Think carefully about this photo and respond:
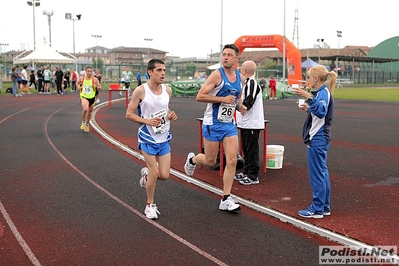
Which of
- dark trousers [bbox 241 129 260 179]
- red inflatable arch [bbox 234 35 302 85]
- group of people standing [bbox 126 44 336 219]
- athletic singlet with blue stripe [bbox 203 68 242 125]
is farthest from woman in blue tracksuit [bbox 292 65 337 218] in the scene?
red inflatable arch [bbox 234 35 302 85]

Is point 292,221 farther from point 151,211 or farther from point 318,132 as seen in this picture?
point 151,211

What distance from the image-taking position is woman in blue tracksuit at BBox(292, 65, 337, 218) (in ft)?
18.6

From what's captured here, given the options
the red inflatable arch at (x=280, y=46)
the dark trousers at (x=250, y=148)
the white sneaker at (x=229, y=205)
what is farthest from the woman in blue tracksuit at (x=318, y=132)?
the red inflatable arch at (x=280, y=46)

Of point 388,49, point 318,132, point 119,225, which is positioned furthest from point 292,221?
point 388,49

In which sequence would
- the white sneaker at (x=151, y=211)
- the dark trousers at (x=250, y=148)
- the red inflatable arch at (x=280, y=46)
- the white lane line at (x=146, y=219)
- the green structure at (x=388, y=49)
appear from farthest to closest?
1. the green structure at (x=388, y=49)
2. the red inflatable arch at (x=280, y=46)
3. the dark trousers at (x=250, y=148)
4. the white sneaker at (x=151, y=211)
5. the white lane line at (x=146, y=219)

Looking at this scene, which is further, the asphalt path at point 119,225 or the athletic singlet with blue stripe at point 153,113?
the athletic singlet with blue stripe at point 153,113

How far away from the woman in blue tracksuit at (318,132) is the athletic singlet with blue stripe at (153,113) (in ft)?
5.69

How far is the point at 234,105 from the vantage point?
21.0 feet

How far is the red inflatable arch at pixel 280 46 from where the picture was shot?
35.5 metres

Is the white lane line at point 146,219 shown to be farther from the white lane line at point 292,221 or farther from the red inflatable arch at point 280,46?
the red inflatable arch at point 280,46

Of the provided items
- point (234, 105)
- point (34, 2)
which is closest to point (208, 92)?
point (234, 105)

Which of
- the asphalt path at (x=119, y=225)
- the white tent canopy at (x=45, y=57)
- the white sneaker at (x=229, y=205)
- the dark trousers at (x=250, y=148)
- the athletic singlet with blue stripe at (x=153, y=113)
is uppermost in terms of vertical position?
the white tent canopy at (x=45, y=57)

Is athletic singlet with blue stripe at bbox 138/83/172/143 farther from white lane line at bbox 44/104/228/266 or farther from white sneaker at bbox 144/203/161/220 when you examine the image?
white lane line at bbox 44/104/228/266

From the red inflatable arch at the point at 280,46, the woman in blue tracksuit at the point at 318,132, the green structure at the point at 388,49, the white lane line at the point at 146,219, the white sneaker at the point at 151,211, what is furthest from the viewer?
the green structure at the point at 388,49
